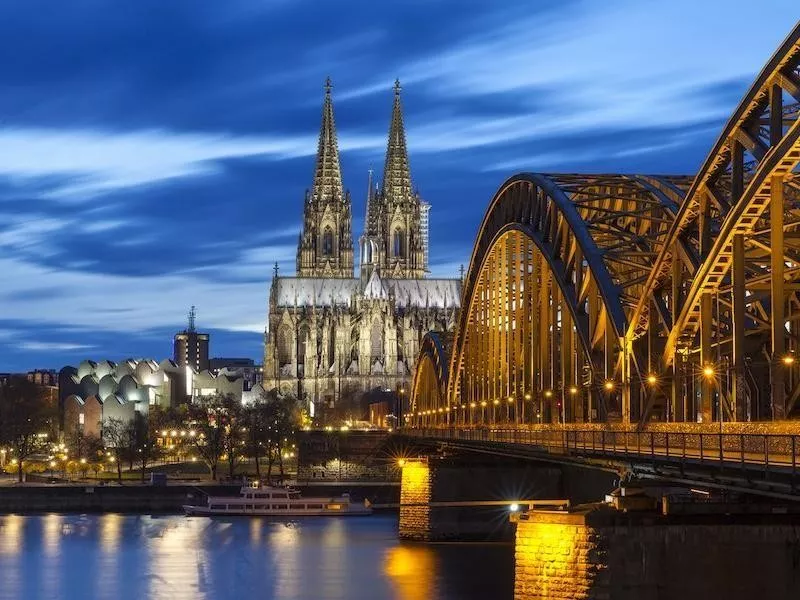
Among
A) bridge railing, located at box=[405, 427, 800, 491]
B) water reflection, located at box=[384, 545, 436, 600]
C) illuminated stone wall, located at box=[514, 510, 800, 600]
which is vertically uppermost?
bridge railing, located at box=[405, 427, 800, 491]

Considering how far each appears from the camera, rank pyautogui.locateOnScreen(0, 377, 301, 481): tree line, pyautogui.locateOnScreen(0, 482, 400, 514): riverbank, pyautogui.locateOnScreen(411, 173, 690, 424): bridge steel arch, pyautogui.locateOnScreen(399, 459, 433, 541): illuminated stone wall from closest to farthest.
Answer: pyautogui.locateOnScreen(411, 173, 690, 424): bridge steel arch
pyautogui.locateOnScreen(399, 459, 433, 541): illuminated stone wall
pyautogui.locateOnScreen(0, 482, 400, 514): riverbank
pyautogui.locateOnScreen(0, 377, 301, 481): tree line

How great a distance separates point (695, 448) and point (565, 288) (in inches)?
1100

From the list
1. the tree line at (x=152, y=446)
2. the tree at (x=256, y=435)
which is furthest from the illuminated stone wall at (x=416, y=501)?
the tree at (x=256, y=435)

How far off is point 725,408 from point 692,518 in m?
7.78

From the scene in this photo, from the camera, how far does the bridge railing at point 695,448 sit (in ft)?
→ 123

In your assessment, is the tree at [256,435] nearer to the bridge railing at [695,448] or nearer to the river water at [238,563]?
the river water at [238,563]

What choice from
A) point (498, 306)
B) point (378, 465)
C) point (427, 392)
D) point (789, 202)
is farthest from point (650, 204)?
point (378, 465)

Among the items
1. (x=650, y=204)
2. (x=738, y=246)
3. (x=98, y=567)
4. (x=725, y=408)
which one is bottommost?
(x=98, y=567)

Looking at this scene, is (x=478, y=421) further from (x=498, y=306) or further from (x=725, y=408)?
(x=725, y=408)

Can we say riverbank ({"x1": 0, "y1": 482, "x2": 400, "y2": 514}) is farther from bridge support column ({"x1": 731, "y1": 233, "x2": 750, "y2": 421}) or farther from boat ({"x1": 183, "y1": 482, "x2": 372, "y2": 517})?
bridge support column ({"x1": 731, "y1": 233, "x2": 750, "y2": 421})

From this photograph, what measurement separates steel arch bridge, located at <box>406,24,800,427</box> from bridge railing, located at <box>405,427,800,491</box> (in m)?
1.64

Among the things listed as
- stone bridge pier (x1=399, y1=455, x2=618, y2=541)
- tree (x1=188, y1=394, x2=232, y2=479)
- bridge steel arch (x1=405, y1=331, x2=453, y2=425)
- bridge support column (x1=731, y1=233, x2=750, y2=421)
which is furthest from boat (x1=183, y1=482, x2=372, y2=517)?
bridge support column (x1=731, y1=233, x2=750, y2=421)

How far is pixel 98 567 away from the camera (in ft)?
300

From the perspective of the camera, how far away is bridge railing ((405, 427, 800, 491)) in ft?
123
